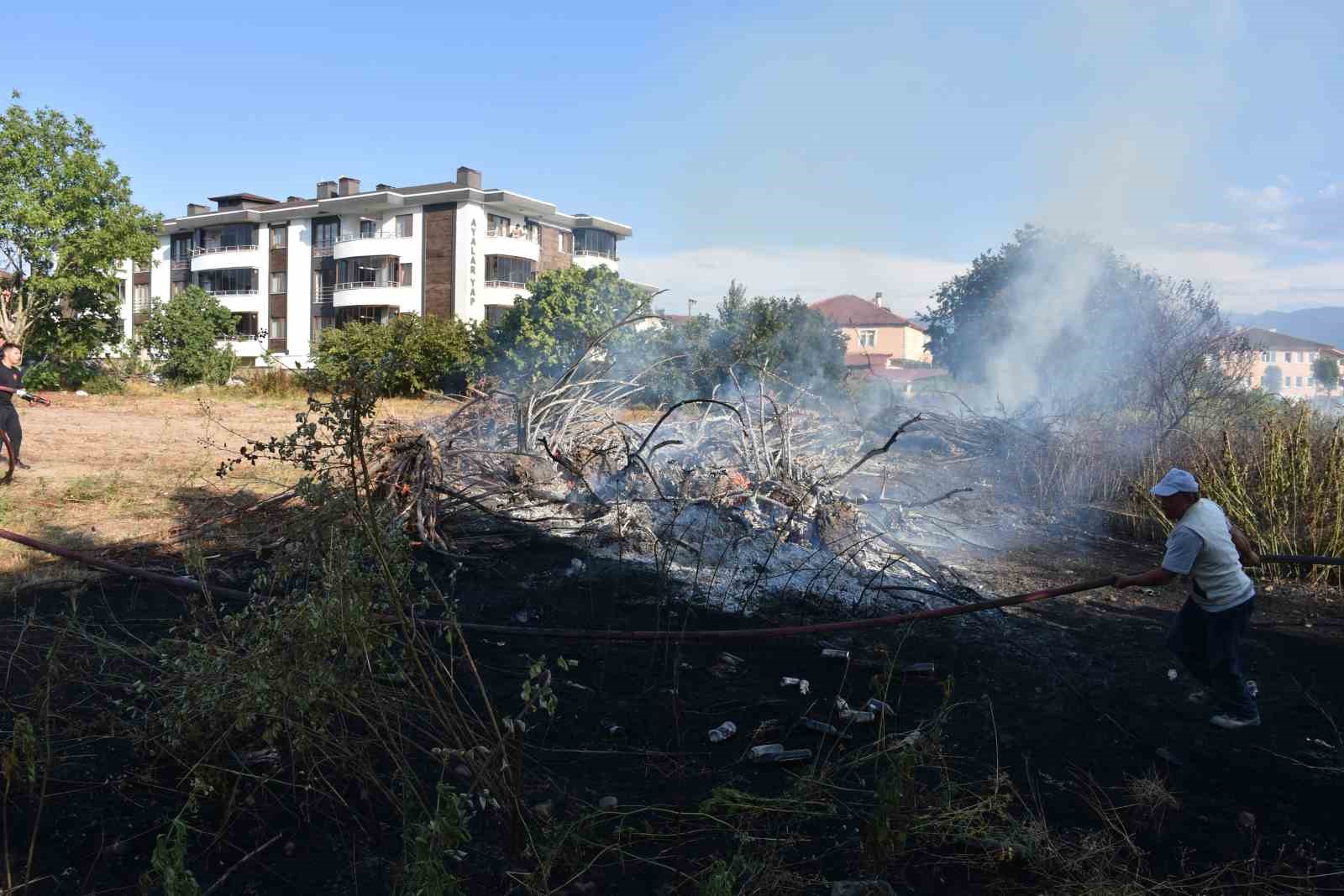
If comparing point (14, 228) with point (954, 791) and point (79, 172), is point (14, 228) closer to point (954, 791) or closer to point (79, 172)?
point (79, 172)

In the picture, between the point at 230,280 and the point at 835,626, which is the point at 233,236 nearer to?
the point at 230,280

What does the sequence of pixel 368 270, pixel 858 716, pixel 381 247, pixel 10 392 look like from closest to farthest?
pixel 858 716 < pixel 10 392 < pixel 381 247 < pixel 368 270

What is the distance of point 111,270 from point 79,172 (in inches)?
104

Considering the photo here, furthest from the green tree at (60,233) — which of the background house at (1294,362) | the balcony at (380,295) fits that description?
the background house at (1294,362)

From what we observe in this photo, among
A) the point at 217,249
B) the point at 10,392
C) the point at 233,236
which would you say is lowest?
the point at 10,392

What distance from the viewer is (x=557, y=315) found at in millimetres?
21953

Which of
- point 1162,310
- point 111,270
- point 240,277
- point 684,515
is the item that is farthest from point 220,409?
point 240,277

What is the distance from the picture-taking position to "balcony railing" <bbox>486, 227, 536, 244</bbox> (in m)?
38.6

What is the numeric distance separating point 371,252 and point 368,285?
1.82 meters

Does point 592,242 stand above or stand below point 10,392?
above

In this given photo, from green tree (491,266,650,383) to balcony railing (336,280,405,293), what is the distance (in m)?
17.6

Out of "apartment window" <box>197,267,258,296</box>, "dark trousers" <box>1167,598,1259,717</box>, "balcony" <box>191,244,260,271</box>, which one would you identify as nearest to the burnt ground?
"dark trousers" <box>1167,598,1259,717</box>

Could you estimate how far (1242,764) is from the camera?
12.3 ft

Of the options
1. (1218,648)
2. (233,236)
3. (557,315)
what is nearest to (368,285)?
(233,236)
